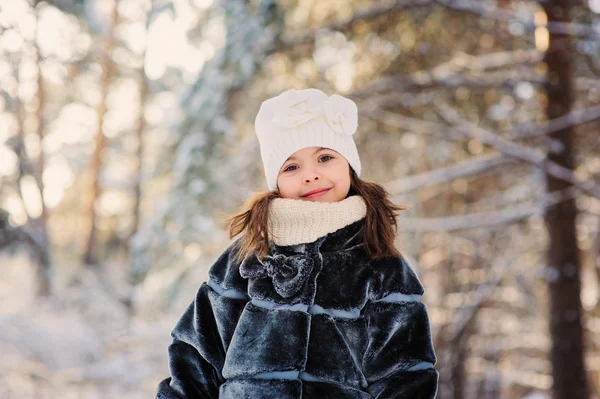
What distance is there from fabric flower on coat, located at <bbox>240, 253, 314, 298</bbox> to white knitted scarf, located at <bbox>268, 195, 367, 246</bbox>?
0.07 meters

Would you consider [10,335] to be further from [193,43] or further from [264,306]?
[264,306]

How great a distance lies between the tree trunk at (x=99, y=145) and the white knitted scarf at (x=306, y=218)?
13.8 meters

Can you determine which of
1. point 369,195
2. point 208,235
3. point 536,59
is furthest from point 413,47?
point 369,195

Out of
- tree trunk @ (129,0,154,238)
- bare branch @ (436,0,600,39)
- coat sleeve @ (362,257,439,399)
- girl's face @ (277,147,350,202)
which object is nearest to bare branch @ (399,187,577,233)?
bare branch @ (436,0,600,39)

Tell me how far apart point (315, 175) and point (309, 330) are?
0.56 m

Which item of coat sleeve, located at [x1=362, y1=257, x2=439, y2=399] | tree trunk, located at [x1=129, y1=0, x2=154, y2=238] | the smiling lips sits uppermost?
tree trunk, located at [x1=129, y1=0, x2=154, y2=238]

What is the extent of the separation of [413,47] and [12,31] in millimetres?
8792

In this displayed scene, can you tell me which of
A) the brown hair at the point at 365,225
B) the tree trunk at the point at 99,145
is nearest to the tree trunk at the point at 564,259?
the brown hair at the point at 365,225

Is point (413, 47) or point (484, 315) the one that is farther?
point (484, 315)

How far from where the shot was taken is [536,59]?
5965 millimetres

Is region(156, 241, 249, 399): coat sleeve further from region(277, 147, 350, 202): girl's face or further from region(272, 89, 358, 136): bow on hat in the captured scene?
region(272, 89, 358, 136): bow on hat

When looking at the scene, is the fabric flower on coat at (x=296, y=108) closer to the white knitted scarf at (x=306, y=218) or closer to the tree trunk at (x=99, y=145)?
the white knitted scarf at (x=306, y=218)

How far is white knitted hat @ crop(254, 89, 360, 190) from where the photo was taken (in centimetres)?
222

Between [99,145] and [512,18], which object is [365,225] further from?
[99,145]
